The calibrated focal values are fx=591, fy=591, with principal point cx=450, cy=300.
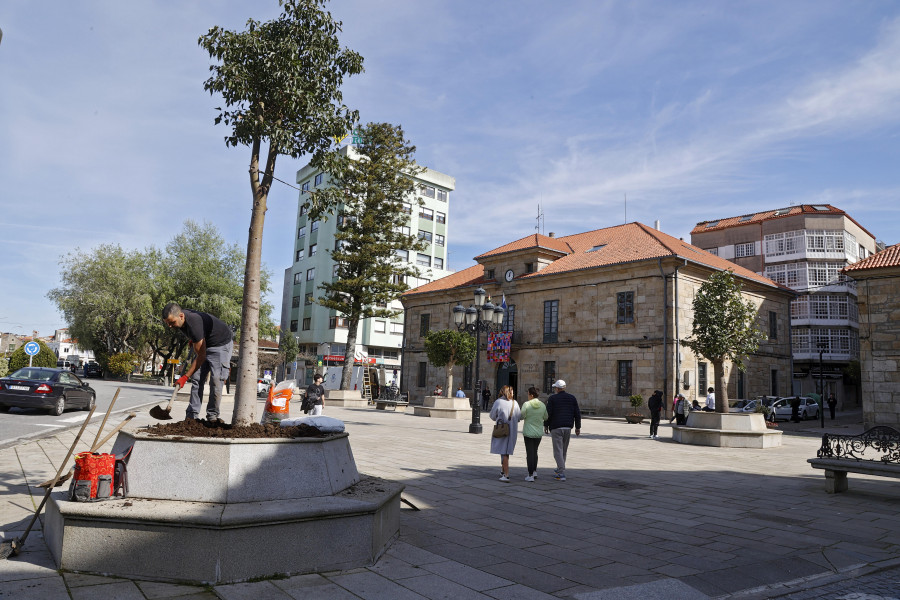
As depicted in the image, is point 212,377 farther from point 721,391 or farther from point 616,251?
point 616,251

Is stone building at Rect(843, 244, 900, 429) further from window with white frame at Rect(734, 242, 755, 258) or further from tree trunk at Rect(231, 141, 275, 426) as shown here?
window with white frame at Rect(734, 242, 755, 258)

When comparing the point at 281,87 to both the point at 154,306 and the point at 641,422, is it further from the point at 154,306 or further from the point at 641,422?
the point at 154,306

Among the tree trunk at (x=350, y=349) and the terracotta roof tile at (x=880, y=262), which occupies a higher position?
the terracotta roof tile at (x=880, y=262)

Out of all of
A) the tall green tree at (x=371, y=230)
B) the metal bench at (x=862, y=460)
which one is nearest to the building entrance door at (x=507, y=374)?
the tall green tree at (x=371, y=230)

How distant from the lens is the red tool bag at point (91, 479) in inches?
166

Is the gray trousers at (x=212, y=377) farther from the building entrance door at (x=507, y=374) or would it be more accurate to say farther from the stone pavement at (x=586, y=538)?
the building entrance door at (x=507, y=374)

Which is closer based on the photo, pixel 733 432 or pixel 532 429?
pixel 532 429

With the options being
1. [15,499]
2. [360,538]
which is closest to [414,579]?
[360,538]

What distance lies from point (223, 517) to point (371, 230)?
2917 centimetres

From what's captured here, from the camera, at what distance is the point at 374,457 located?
10.7 m

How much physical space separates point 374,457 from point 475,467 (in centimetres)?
184

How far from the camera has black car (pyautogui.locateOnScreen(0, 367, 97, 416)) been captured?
1598 cm

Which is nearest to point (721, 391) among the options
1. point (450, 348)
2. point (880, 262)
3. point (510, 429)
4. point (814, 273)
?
point (510, 429)

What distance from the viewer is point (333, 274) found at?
173ft
